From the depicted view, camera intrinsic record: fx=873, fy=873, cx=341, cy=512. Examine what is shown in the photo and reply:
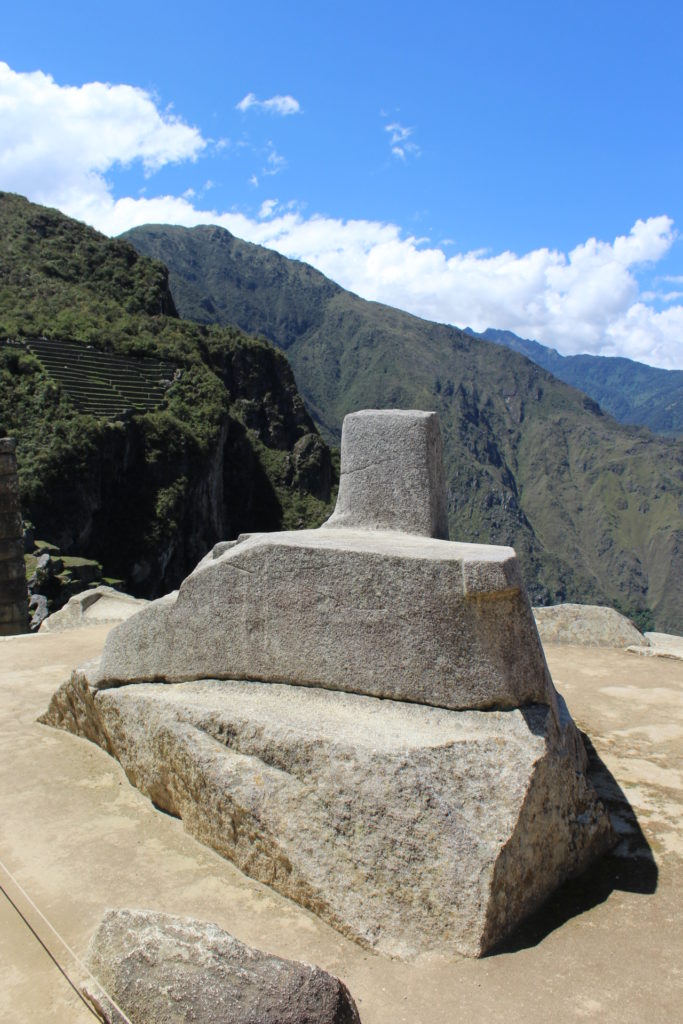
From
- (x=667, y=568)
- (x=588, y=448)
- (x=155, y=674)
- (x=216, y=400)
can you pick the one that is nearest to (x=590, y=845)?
(x=155, y=674)

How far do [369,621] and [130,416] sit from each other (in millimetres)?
34752

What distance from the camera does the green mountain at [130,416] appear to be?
3356 centimetres

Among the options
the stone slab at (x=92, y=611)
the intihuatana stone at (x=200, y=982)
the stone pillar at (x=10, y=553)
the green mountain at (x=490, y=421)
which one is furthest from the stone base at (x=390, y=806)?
the green mountain at (x=490, y=421)

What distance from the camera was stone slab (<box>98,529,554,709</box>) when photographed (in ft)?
11.0

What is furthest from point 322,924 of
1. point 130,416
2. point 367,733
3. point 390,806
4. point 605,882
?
point 130,416

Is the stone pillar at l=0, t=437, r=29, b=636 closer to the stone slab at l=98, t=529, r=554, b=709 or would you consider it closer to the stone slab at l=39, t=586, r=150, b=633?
the stone slab at l=39, t=586, r=150, b=633

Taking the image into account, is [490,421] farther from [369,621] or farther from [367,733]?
[367,733]

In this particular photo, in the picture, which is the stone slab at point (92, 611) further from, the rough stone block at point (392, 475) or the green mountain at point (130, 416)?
the green mountain at point (130, 416)

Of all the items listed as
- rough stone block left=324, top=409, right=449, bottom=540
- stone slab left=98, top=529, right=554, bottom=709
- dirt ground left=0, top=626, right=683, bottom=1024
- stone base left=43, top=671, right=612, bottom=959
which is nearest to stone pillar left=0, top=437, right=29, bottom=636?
dirt ground left=0, top=626, right=683, bottom=1024

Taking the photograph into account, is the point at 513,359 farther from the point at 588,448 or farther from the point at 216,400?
the point at 216,400

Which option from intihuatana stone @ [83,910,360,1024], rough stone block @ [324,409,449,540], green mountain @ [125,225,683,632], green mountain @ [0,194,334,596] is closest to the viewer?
intihuatana stone @ [83,910,360,1024]

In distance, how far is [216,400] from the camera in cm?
4369

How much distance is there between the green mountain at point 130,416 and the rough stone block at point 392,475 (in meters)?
28.2

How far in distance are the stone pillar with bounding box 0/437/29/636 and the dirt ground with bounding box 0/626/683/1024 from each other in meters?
4.55
